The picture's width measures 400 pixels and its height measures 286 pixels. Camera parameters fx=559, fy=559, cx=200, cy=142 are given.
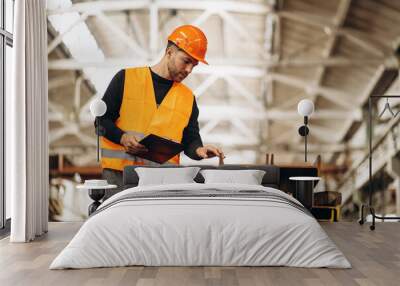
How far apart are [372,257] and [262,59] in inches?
119

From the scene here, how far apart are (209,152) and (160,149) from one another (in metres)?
0.60

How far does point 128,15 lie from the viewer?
22.5 feet

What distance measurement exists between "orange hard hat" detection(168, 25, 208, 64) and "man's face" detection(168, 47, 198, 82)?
0.26ft

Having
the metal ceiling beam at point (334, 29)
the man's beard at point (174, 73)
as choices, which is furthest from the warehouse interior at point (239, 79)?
the man's beard at point (174, 73)

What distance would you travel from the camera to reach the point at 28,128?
18.1ft

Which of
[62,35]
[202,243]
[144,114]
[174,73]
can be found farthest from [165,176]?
[62,35]

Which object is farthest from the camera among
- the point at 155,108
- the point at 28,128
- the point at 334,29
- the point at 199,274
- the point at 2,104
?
the point at 334,29

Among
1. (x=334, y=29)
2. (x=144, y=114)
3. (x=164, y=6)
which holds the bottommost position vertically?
(x=144, y=114)

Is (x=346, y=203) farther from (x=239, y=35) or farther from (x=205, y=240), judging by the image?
(x=205, y=240)

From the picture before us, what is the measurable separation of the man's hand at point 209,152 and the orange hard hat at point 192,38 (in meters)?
1.07

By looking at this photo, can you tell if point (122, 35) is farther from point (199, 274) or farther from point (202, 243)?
point (199, 274)

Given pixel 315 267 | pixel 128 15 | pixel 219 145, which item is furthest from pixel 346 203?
pixel 128 15

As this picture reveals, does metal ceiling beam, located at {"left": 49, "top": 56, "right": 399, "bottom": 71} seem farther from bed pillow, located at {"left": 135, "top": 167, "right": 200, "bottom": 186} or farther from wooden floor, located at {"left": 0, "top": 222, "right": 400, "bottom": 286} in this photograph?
wooden floor, located at {"left": 0, "top": 222, "right": 400, "bottom": 286}

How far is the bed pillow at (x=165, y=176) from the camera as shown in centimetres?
615
